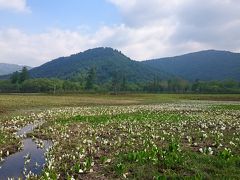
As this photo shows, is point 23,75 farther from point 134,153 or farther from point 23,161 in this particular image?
point 134,153

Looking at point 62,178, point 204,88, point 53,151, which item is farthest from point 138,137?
point 204,88

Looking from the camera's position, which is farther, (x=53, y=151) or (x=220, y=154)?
(x=53, y=151)

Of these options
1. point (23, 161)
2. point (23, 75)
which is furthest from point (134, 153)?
point (23, 75)

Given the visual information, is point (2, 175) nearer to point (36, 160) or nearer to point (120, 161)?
point (36, 160)

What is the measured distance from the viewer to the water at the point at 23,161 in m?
13.8

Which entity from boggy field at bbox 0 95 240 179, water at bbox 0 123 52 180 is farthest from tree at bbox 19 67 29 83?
water at bbox 0 123 52 180

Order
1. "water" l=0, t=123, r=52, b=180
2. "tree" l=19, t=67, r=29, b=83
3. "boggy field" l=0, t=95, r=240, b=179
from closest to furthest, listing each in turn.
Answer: "boggy field" l=0, t=95, r=240, b=179
"water" l=0, t=123, r=52, b=180
"tree" l=19, t=67, r=29, b=83

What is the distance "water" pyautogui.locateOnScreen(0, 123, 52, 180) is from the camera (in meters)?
13.8

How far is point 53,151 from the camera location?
1725cm

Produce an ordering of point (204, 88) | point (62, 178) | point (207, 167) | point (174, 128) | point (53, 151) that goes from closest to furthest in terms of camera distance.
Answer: point (62, 178)
point (207, 167)
point (53, 151)
point (174, 128)
point (204, 88)

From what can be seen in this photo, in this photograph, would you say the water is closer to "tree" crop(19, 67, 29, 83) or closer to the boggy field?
the boggy field

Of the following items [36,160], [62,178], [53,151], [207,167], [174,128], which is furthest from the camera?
[174,128]

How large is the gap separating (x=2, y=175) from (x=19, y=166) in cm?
142

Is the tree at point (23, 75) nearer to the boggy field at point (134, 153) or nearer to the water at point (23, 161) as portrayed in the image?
the boggy field at point (134, 153)
